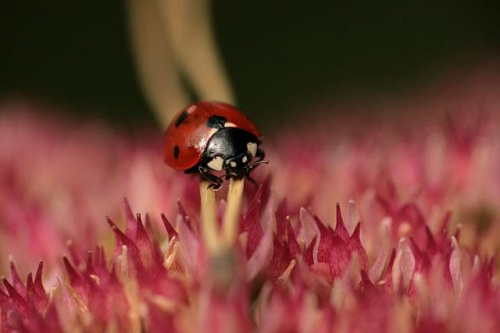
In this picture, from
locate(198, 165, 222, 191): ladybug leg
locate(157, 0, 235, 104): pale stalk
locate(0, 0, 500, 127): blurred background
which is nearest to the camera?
locate(198, 165, 222, 191): ladybug leg

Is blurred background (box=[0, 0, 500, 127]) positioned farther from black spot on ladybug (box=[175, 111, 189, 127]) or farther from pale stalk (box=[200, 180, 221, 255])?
pale stalk (box=[200, 180, 221, 255])

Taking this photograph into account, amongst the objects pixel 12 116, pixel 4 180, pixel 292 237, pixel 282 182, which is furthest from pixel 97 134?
pixel 292 237

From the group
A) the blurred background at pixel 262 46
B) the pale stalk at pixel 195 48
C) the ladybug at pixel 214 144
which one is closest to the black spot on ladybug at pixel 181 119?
the ladybug at pixel 214 144

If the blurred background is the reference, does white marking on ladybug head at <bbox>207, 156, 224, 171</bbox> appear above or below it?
below

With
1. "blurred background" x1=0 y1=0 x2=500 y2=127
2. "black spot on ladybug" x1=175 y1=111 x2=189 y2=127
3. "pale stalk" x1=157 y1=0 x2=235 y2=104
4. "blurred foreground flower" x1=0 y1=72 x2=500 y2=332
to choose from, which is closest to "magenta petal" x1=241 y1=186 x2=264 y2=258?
"blurred foreground flower" x1=0 y1=72 x2=500 y2=332

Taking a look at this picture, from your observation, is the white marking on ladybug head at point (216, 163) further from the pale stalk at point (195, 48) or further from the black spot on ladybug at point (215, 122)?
the pale stalk at point (195, 48)

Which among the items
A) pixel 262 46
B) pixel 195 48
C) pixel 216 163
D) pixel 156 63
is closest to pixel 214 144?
pixel 216 163

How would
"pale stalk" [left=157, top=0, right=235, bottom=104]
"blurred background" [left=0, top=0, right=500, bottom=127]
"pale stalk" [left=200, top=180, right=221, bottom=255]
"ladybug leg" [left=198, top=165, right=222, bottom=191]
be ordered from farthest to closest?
→ "blurred background" [left=0, top=0, right=500, bottom=127] < "pale stalk" [left=157, top=0, right=235, bottom=104] < "ladybug leg" [left=198, top=165, right=222, bottom=191] < "pale stalk" [left=200, top=180, right=221, bottom=255]
